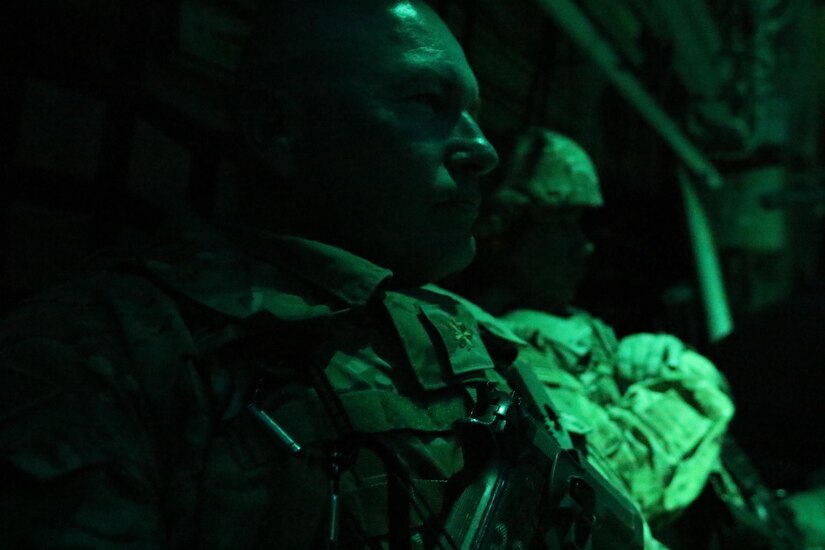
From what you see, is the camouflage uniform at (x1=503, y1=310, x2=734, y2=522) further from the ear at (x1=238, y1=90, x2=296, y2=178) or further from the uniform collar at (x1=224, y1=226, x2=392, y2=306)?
the ear at (x1=238, y1=90, x2=296, y2=178)

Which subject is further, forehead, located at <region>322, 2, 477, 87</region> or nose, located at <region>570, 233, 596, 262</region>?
nose, located at <region>570, 233, 596, 262</region>

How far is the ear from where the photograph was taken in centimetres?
101

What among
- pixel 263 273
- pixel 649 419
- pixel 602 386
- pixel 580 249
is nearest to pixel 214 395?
pixel 263 273

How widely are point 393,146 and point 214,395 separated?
1.35 feet

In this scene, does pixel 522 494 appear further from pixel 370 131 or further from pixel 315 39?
pixel 315 39

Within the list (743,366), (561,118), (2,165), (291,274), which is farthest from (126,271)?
(743,366)

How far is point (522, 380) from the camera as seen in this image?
115cm

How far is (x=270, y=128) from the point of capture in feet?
3.39

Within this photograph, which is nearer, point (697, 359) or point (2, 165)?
point (2, 165)

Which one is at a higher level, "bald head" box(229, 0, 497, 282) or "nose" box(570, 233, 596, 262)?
"bald head" box(229, 0, 497, 282)

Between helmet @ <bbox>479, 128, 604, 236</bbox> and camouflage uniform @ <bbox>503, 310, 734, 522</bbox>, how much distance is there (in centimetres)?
31

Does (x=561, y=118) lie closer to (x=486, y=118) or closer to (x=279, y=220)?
(x=486, y=118)

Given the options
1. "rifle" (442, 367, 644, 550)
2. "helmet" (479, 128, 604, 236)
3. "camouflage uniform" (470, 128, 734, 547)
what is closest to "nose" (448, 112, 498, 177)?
"rifle" (442, 367, 644, 550)

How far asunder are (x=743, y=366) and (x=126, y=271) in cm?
271
